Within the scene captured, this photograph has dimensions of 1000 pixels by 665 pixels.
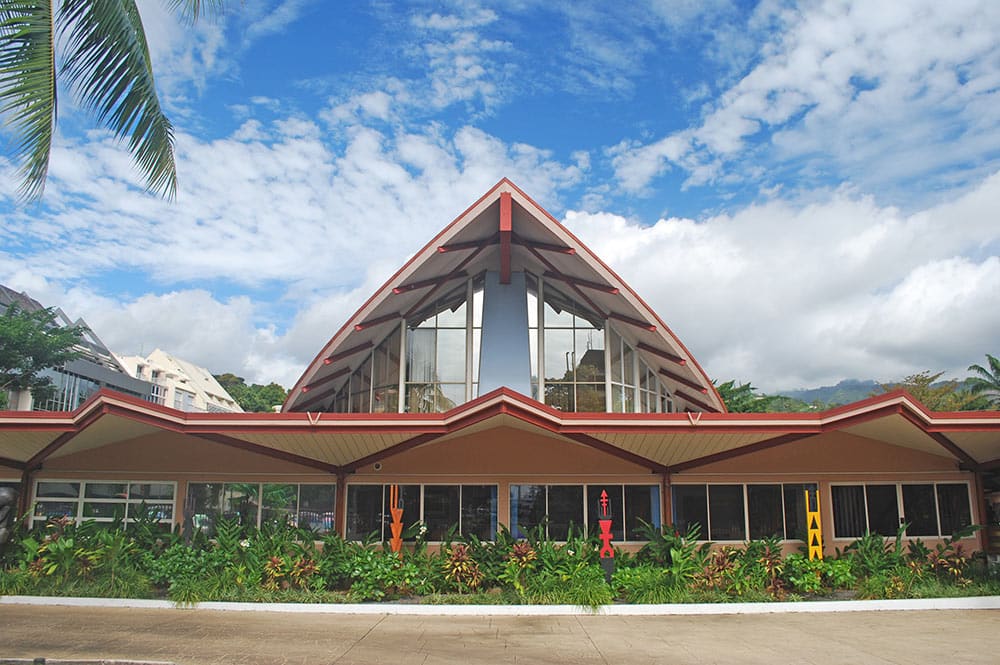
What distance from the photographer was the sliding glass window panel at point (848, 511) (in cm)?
1563

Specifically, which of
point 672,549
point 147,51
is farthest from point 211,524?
point 147,51

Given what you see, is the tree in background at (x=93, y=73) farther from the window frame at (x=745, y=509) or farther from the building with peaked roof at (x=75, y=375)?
the building with peaked roof at (x=75, y=375)

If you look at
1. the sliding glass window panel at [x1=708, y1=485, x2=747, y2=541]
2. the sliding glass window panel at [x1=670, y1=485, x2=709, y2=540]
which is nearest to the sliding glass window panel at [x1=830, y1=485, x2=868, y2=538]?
the sliding glass window panel at [x1=708, y1=485, x2=747, y2=541]

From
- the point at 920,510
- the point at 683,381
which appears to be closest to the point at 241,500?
the point at 683,381

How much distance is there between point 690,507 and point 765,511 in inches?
61.9

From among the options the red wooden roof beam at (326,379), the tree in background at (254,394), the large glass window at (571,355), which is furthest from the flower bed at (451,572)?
the tree in background at (254,394)

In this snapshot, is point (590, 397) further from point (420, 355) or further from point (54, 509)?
point (54, 509)

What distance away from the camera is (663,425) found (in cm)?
1300

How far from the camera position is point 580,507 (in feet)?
50.9

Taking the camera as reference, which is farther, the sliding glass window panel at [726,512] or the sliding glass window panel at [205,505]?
the sliding glass window panel at [205,505]

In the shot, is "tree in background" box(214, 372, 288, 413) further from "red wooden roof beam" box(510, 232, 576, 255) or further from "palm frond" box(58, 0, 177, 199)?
"palm frond" box(58, 0, 177, 199)

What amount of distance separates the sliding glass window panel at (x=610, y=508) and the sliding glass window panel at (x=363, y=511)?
4.36m

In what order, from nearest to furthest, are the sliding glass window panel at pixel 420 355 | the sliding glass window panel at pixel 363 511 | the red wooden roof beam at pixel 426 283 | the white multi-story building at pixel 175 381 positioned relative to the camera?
the sliding glass window panel at pixel 363 511 < the red wooden roof beam at pixel 426 283 < the sliding glass window panel at pixel 420 355 < the white multi-story building at pixel 175 381

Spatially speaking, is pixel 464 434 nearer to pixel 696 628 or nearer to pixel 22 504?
pixel 696 628
